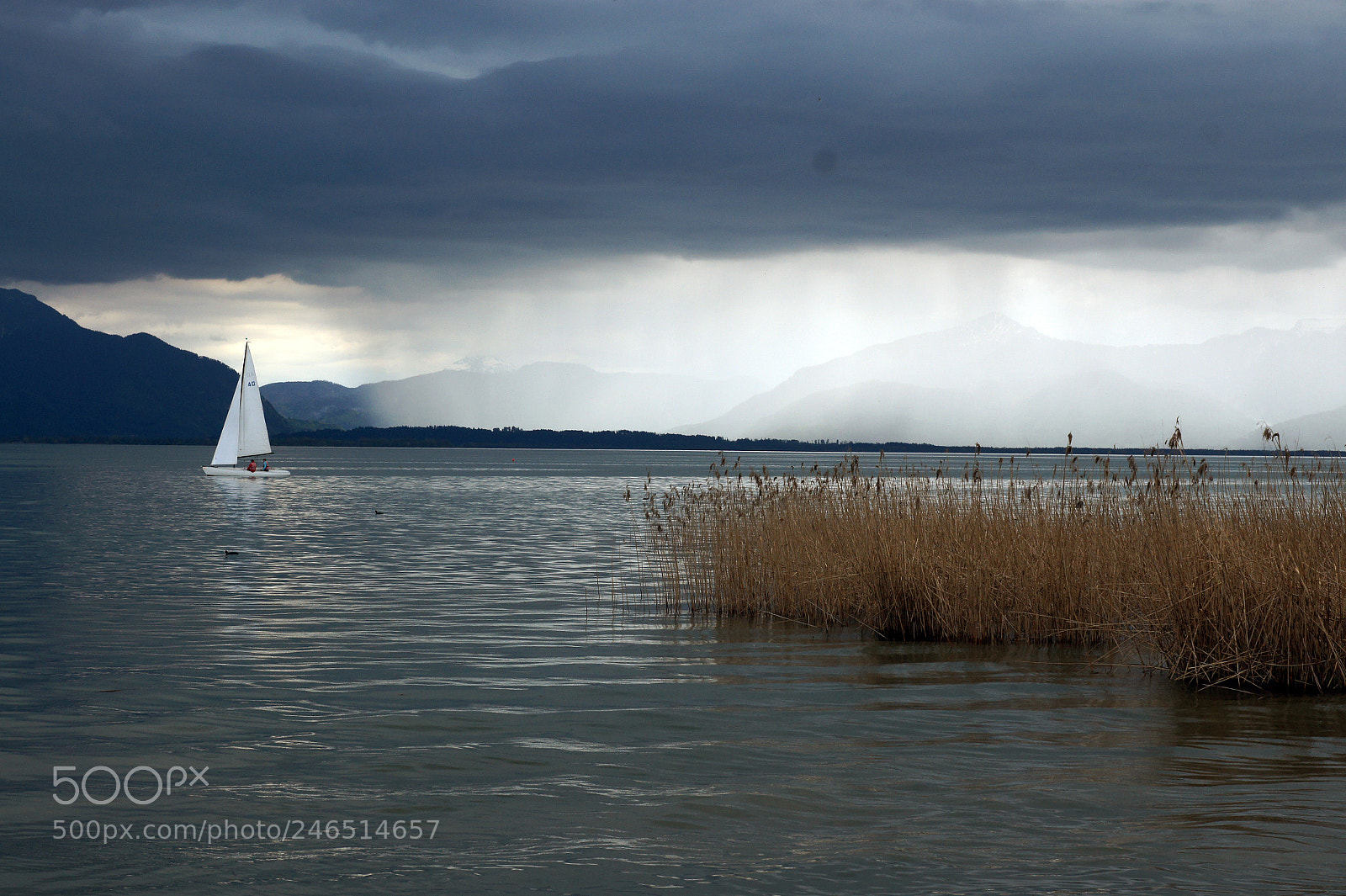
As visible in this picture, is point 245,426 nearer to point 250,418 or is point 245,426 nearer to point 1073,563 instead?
point 250,418

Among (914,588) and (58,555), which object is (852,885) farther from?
(58,555)

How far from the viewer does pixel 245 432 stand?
312 feet

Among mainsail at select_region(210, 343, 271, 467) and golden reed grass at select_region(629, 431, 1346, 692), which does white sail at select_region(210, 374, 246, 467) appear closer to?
mainsail at select_region(210, 343, 271, 467)

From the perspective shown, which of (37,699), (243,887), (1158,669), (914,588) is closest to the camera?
(243,887)

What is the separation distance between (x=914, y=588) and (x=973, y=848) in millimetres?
9429

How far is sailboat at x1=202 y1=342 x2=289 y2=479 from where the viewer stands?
90875 millimetres

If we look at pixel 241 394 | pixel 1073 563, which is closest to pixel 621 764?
pixel 1073 563

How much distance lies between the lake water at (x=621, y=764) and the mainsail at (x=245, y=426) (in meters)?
74.0

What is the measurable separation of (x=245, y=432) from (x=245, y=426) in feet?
2.04

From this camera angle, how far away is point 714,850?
8.05 m

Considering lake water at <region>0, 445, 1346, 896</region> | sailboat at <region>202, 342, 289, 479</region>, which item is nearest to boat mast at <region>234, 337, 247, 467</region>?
sailboat at <region>202, 342, 289, 479</region>

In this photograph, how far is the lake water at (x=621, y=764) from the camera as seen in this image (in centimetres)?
767

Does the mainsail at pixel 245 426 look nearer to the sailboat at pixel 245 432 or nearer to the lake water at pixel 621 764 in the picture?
the sailboat at pixel 245 432

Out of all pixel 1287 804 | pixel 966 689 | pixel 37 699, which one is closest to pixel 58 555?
pixel 37 699
